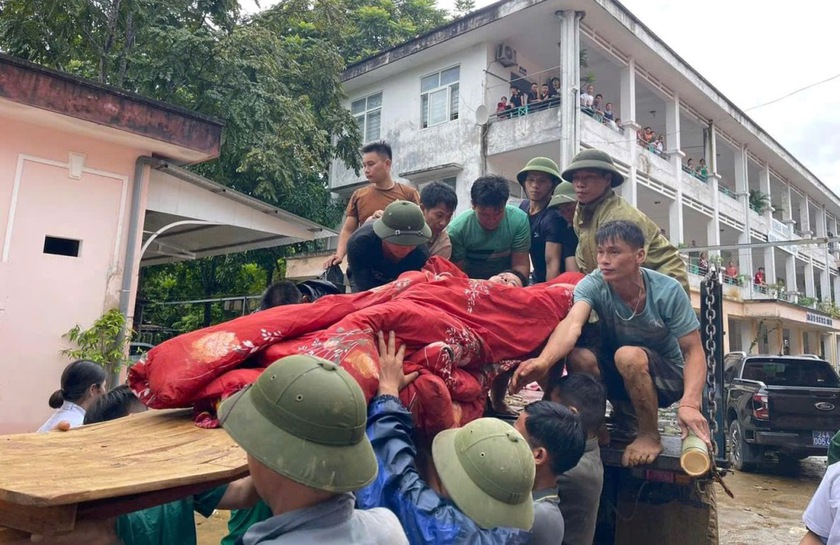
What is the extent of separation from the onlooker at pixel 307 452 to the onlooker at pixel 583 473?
142cm

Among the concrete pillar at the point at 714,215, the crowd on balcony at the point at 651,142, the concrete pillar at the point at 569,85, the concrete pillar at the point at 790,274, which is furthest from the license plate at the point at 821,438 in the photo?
the concrete pillar at the point at 790,274

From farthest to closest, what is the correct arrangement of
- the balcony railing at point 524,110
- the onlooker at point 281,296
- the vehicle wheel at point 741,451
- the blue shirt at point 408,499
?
1. the balcony railing at point 524,110
2. the vehicle wheel at point 741,451
3. the onlooker at point 281,296
4. the blue shirt at point 408,499

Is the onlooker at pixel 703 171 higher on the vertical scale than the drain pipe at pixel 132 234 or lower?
higher

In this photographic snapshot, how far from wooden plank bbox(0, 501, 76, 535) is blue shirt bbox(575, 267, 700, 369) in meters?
2.37

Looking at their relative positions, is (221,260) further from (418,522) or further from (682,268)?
(418,522)

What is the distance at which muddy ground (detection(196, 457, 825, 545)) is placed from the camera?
5.46 m

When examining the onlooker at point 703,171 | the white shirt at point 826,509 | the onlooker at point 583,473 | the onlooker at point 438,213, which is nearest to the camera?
the white shirt at point 826,509

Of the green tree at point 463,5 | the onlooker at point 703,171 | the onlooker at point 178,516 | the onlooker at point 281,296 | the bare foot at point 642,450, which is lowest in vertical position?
the onlooker at point 178,516

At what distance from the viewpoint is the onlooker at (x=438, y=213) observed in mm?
3641

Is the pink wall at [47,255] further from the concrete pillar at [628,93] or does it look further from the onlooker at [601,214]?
the concrete pillar at [628,93]

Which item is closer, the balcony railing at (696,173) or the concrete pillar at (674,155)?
the concrete pillar at (674,155)

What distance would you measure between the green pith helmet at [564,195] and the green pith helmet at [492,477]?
240 cm

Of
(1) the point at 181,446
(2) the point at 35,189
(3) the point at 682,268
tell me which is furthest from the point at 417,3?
(1) the point at 181,446

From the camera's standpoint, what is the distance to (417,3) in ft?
70.4
